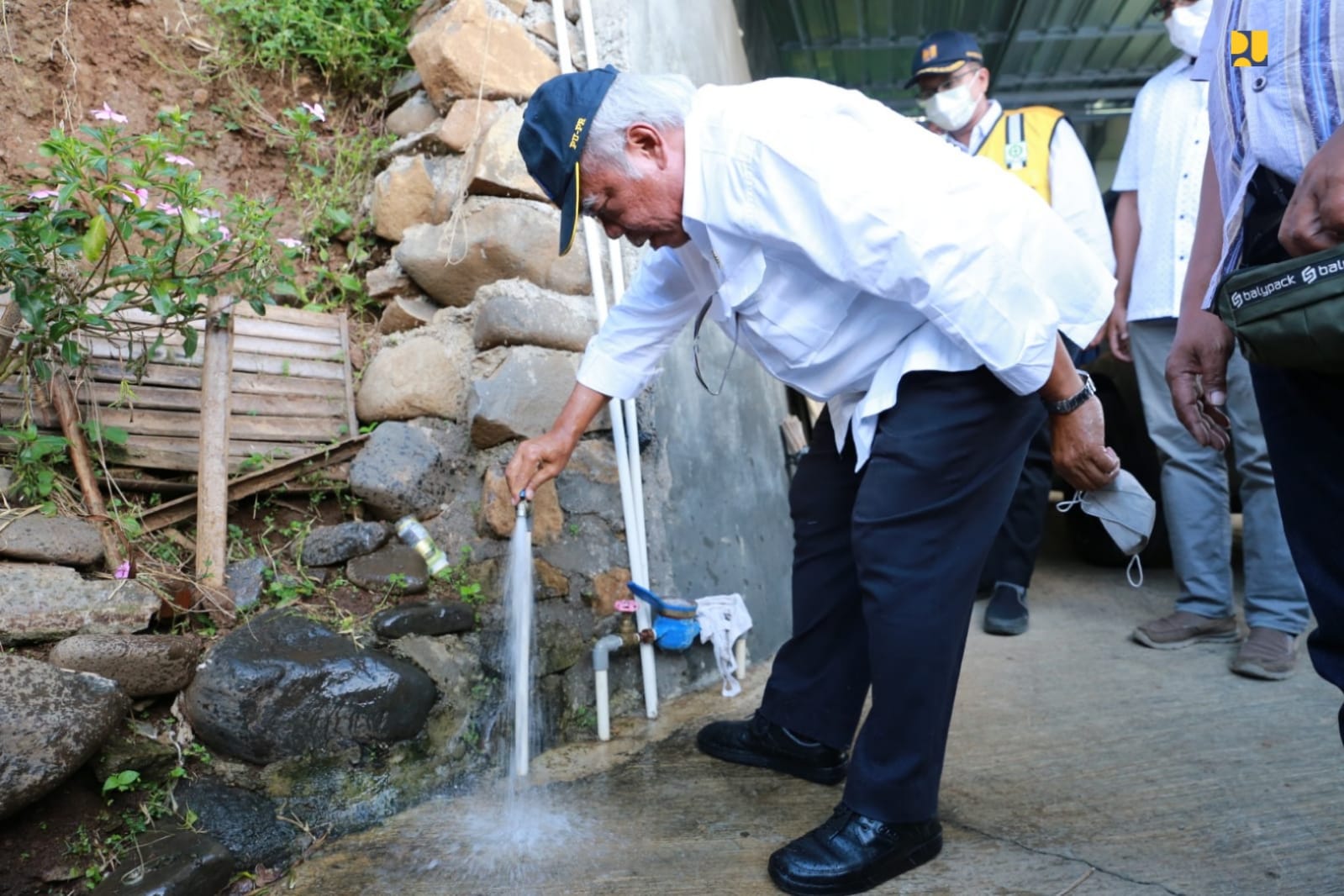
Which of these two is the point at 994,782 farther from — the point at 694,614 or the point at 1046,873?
the point at 694,614

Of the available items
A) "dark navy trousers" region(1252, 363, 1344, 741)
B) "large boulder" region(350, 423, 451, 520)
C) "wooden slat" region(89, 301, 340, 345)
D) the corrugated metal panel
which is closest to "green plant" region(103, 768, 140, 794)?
"large boulder" region(350, 423, 451, 520)

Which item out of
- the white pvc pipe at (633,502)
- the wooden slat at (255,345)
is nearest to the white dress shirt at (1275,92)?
the white pvc pipe at (633,502)

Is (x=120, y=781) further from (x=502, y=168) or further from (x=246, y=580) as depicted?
(x=502, y=168)

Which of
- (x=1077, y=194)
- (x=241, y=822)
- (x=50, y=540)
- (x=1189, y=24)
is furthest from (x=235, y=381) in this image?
(x=1189, y=24)

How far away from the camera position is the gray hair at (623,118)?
5.37ft

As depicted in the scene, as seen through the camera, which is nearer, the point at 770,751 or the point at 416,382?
the point at 770,751

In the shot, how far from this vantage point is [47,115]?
2746 mm

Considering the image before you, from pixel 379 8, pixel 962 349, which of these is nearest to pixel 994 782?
pixel 962 349

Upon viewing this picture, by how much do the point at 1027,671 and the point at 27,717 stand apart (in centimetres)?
248

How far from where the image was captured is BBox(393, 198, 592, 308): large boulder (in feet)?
9.50

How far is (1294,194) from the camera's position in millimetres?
1191

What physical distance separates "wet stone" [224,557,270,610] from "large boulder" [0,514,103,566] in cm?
28

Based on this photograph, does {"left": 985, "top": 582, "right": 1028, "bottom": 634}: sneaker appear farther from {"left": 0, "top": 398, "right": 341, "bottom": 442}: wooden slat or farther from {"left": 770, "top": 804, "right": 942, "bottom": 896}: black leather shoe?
{"left": 0, "top": 398, "right": 341, "bottom": 442}: wooden slat

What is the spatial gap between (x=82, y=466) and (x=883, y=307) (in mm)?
1830
